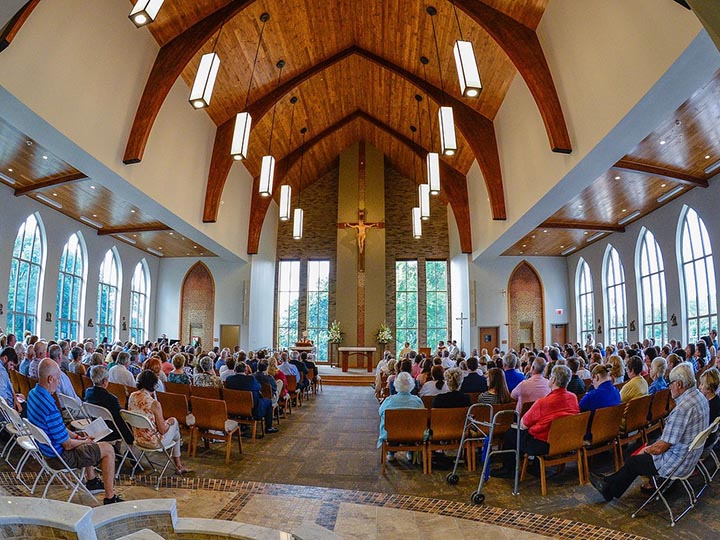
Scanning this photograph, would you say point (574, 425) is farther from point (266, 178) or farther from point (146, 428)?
point (266, 178)

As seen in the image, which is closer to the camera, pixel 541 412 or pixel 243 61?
pixel 541 412

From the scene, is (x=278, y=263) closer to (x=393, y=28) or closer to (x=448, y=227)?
(x=448, y=227)

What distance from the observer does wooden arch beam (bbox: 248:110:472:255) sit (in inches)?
643

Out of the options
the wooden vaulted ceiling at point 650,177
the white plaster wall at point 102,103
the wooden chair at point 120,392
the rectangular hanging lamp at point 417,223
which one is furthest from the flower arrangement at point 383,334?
the wooden chair at point 120,392

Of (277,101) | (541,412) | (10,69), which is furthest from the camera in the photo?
(277,101)

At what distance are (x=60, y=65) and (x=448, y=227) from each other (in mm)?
14674

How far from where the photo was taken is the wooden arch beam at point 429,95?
12.2m

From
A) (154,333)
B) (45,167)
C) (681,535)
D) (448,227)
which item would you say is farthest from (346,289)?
(681,535)

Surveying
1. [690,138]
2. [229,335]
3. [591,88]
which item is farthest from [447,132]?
[229,335]

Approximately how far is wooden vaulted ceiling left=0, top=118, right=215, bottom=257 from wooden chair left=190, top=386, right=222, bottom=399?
5416mm

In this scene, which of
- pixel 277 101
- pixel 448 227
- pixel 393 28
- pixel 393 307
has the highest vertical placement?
pixel 393 28

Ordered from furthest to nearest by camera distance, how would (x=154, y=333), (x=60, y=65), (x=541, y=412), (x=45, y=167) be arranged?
(x=154, y=333) → (x=45, y=167) → (x=60, y=65) → (x=541, y=412)

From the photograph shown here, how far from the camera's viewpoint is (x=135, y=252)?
1798cm

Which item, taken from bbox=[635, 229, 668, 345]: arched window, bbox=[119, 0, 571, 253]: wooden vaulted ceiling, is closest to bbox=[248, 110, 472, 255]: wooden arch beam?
bbox=[119, 0, 571, 253]: wooden vaulted ceiling
